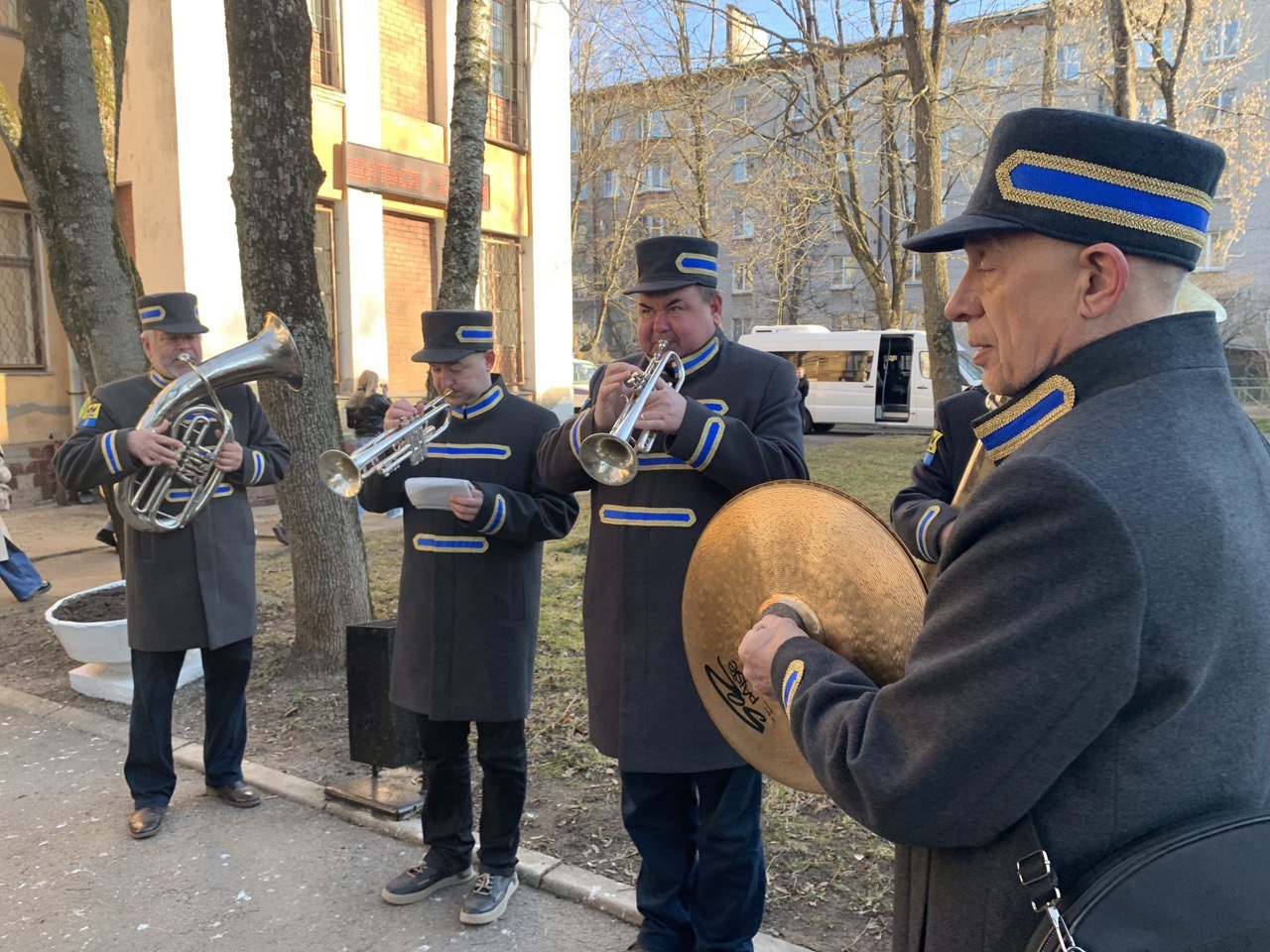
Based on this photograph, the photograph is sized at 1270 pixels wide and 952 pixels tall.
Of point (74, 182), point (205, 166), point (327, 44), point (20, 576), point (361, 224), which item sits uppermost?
point (327, 44)

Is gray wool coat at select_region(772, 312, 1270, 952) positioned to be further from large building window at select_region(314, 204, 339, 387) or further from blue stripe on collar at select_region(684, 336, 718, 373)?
large building window at select_region(314, 204, 339, 387)

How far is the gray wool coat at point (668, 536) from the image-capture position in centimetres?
288

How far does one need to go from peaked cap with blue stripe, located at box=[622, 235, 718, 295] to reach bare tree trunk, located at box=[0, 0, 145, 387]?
14.3 ft

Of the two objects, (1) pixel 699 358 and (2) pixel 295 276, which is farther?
(2) pixel 295 276

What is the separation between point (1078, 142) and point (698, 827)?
2372 mm

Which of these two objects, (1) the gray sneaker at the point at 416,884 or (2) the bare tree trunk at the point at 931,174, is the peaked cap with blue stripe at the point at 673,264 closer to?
(1) the gray sneaker at the point at 416,884

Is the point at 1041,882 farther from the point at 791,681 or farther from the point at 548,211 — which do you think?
the point at 548,211

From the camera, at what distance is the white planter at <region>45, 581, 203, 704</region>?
576 centimetres

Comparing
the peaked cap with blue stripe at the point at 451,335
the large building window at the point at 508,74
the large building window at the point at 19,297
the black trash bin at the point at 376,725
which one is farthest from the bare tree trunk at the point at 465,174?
the large building window at the point at 508,74

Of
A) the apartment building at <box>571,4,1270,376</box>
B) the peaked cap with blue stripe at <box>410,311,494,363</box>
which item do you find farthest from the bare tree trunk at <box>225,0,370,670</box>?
the apartment building at <box>571,4,1270,376</box>

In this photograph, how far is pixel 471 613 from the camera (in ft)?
11.6

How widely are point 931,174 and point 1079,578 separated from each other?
12.2m

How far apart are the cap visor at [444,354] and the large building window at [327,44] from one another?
11.2 meters

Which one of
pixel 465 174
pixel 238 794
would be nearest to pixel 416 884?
pixel 238 794
